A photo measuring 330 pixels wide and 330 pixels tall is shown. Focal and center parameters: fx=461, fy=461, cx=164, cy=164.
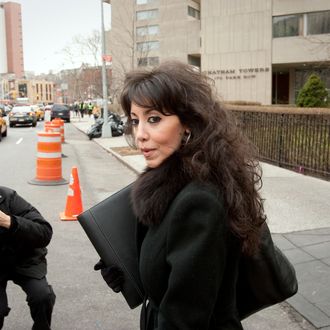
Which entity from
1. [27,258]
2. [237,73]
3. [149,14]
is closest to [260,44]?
[237,73]

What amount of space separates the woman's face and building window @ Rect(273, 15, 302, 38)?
135 feet

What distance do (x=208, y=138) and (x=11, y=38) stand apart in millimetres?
189305

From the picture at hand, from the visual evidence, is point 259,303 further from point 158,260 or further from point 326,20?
point 326,20

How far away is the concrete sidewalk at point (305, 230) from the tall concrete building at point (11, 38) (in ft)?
573

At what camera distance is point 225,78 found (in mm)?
42281

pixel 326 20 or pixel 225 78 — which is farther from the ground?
pixel 326 20

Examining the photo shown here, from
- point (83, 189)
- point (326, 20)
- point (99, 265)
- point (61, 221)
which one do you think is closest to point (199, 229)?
point (99, 265)

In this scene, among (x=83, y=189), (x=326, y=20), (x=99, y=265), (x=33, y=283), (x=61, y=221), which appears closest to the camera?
(x=99, y=265)

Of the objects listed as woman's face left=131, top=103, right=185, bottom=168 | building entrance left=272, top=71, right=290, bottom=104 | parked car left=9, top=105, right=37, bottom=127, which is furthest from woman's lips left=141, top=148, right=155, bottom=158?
building entrance left=272, top=71, right=290, bottom=104

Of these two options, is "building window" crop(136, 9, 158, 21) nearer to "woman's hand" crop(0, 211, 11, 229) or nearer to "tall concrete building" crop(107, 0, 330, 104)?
"tall concrete building" crop(107, 0, 330, 104)

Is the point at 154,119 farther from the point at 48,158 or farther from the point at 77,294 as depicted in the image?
the point at 48,158

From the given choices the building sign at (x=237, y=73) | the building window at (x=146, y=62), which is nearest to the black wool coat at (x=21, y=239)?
the building window at (x=146, y=62)

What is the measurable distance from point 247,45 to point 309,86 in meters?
17.9

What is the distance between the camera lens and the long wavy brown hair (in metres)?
1.51
